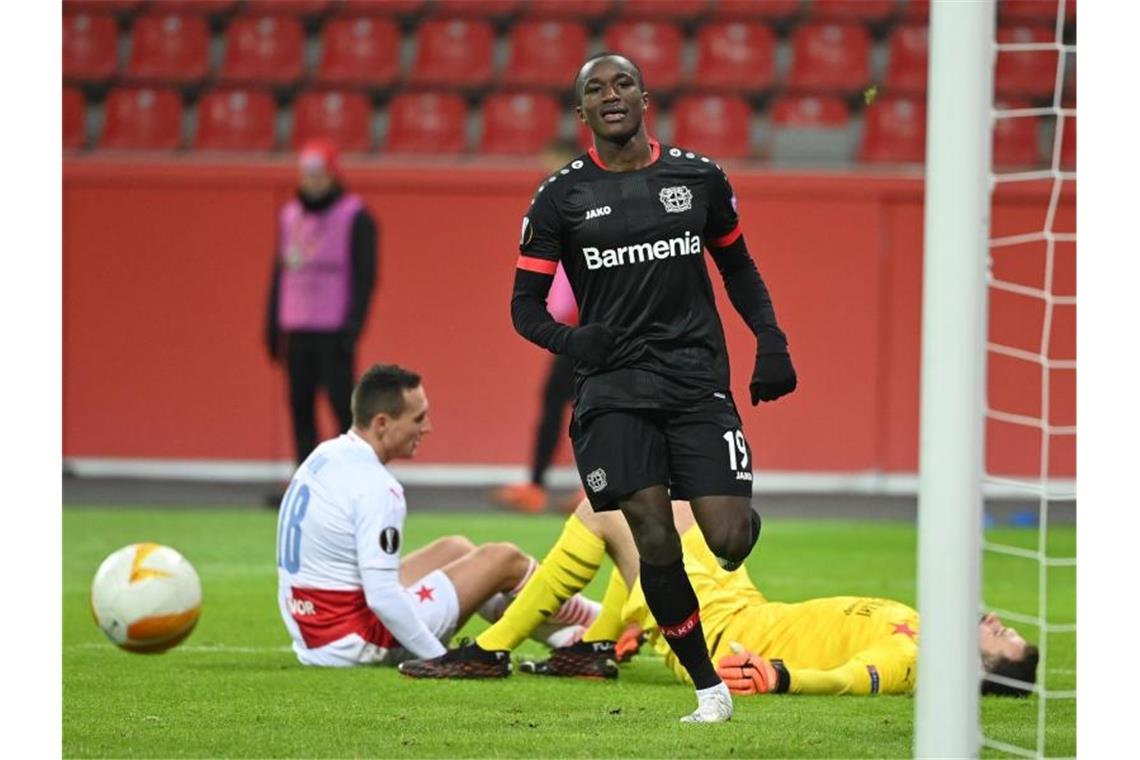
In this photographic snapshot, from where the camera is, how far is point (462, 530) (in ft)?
34.9

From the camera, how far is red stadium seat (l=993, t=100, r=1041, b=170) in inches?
573

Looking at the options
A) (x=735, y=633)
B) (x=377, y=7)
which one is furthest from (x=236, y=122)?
(x=735, y=633)

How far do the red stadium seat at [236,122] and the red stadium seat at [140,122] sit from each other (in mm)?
202

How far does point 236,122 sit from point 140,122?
730 millimetres

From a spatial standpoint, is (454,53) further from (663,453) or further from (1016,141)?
(663,453)

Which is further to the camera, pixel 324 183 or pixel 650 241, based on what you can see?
pixel 324 183

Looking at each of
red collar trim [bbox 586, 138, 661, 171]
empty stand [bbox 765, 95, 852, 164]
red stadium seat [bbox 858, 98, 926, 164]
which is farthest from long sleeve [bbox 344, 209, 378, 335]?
red collar trim [bbox 586, 138, 661, 171]

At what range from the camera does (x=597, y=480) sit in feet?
16.2

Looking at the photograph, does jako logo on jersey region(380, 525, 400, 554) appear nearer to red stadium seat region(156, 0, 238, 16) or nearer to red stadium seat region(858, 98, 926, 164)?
red stadium seat region(858, 98, 926, 164)

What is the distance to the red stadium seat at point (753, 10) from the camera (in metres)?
15.4

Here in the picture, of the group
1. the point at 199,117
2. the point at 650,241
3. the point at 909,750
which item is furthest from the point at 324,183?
the point at 909,750

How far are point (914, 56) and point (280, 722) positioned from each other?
11.4m

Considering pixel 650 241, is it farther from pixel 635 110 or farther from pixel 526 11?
pixel 526 11

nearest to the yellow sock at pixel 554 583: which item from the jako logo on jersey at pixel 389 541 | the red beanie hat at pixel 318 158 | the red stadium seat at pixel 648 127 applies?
the jako logo on jersey at pixel 389 541
